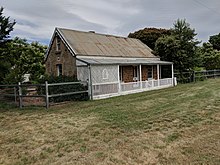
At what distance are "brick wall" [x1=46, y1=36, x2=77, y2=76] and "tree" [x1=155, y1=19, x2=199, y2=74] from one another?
36.8 ft

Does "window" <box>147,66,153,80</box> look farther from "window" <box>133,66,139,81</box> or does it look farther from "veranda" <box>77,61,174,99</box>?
"veranda" <box>77,61,174,99</box>

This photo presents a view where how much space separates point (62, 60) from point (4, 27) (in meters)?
7.34

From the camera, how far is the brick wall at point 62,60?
17.8m

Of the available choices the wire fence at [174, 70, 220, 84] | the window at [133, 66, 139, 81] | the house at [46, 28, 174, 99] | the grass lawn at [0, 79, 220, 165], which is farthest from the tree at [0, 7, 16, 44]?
the wire fence at [174, 70, 220, 84]

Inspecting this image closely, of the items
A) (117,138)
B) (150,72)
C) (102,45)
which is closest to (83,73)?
(102,45)

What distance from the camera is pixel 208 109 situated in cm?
895

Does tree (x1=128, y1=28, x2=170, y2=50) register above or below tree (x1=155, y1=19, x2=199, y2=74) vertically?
above

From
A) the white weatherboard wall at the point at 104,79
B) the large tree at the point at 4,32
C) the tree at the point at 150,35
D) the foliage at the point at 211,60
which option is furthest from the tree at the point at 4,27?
the foliage at the point at 211,60

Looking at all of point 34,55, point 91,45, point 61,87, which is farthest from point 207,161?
point 34,55

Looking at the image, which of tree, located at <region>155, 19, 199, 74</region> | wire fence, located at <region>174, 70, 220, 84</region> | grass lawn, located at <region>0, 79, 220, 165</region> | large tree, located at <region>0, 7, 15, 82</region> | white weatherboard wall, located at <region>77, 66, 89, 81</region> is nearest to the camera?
grass lawn, located at <region>0, 79, 220, 165</region>

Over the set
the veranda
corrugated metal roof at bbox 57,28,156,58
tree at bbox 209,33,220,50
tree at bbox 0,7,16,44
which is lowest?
the veranda

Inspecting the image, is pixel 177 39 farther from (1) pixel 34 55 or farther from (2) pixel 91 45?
(1) pixel 34 55

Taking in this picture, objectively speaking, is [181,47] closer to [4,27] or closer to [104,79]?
[104,79]

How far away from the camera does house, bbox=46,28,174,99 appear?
16.0m
